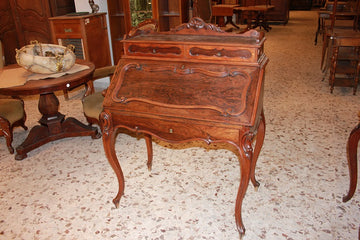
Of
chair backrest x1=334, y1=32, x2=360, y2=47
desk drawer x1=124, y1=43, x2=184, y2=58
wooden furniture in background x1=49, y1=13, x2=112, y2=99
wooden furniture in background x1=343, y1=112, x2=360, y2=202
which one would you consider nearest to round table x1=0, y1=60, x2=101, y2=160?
desk drawer x1=124, y1=43, x2=184, y2=58

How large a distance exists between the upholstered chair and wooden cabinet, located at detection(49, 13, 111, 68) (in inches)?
60.6

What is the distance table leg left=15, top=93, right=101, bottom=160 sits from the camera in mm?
3072

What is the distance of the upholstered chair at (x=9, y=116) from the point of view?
9.55 feet

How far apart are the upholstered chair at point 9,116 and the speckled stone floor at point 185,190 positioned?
211mm

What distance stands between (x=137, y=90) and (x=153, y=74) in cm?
14

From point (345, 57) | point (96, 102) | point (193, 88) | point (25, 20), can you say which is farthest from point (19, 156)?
point (345, 57)

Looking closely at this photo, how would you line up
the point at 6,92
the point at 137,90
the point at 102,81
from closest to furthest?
the point at 137,90
the point at 6,92
the point at 102,81

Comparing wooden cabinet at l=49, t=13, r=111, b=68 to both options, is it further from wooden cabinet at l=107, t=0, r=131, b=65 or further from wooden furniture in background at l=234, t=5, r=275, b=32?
wooden furniture in background at l=234, t=5, r=275, b=32

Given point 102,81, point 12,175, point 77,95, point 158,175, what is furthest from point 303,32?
point 12,175

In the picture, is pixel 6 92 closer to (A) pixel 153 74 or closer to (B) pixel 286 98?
(A) pixel 153 74

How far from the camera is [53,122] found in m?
3.18

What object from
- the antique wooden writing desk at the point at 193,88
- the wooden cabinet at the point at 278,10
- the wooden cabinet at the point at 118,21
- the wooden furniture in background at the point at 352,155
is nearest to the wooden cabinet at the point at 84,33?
the wooden cabinet at the point at 118,21

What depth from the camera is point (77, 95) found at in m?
4.57

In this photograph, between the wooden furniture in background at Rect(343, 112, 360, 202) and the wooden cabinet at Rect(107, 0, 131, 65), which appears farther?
the wooden cabinet at Rect(107, 0, 131, 65)
